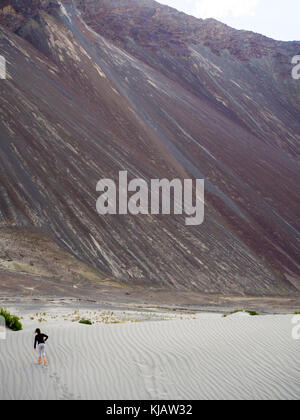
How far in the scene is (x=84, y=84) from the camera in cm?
5612

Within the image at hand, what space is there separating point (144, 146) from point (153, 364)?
4363cm

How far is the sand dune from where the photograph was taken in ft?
25.3

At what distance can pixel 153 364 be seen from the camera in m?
8.98

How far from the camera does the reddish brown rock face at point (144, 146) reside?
112ft

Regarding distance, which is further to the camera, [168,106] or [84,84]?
[168,106]

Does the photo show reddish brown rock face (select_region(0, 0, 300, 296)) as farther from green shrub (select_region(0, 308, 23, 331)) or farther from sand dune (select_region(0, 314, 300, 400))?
sand dune (select_region(0, 314, 300, 400))

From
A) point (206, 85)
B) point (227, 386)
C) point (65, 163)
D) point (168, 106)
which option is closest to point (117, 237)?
point (65, 163)

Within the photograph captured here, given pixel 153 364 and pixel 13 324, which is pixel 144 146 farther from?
pixel 153 364

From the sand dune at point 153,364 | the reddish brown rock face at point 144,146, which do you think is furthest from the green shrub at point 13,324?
the reddish brown rock face at point 144,146

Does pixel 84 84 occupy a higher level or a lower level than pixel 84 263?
higher

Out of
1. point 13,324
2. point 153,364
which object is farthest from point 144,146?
point 153,364

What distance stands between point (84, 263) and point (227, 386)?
23619mm

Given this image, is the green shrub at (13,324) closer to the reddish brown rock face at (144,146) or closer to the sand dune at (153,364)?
the sand dune at (153,364)
